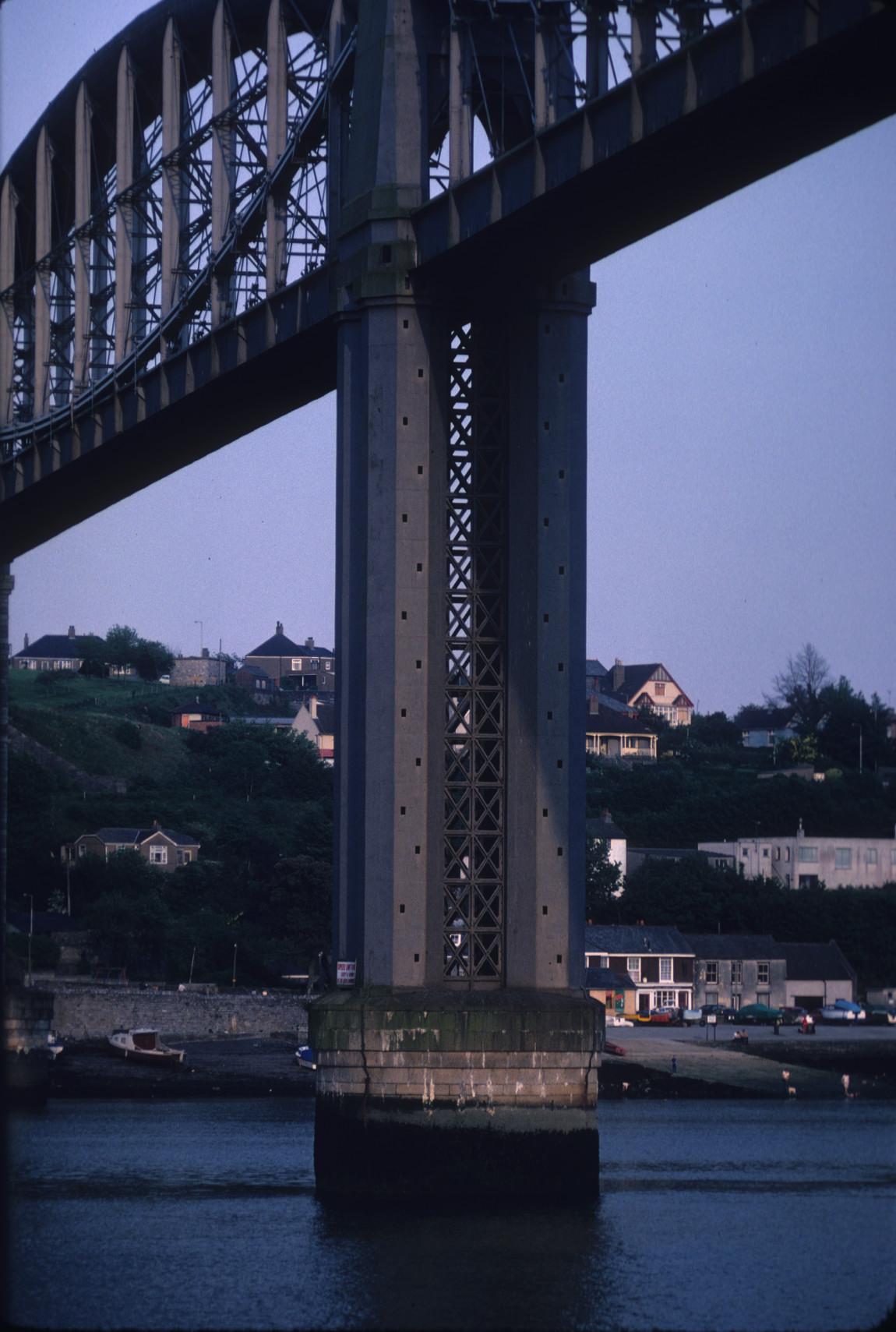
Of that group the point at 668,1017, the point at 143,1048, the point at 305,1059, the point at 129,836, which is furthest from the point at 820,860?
the point at 143,1048

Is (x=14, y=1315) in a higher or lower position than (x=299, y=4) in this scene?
lower

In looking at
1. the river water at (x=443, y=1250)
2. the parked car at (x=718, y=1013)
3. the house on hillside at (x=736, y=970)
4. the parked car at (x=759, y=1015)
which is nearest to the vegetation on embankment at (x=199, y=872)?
the parked car at (x=718, y=1013)

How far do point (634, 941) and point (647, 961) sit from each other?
4.01 feet

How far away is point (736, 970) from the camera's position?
435 ft

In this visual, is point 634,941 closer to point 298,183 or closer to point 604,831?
point 604,831

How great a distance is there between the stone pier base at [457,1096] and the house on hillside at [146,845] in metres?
89.2

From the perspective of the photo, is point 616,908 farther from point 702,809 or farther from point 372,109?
point 372,109

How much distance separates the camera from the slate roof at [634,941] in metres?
129

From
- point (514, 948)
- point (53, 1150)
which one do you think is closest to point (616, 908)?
point (53, 1150)

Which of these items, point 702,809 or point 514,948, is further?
point 702,809

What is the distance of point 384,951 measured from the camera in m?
50.7

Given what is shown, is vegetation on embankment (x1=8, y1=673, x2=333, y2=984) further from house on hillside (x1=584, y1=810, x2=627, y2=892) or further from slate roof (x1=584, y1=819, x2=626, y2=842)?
house on hillside (x1=584, y1=810, x2=627, y2=892)

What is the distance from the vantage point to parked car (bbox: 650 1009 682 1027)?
125731 mm

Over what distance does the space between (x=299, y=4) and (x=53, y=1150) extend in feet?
102
